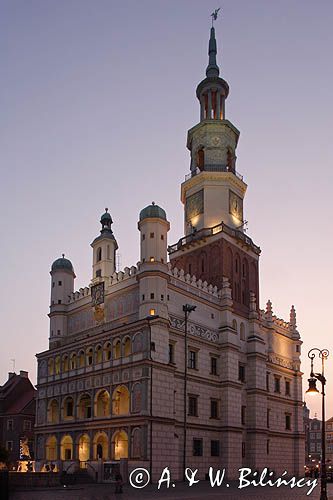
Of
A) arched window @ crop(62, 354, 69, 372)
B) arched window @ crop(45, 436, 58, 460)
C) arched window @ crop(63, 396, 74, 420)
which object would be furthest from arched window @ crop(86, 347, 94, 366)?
arched window @ crop(45, 436, 58, 460)

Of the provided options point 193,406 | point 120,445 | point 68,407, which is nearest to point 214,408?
point 193,406

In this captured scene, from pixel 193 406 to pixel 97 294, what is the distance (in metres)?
15.4

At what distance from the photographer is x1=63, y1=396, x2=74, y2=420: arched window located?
67375 mm

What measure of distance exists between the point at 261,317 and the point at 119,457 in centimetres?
2803

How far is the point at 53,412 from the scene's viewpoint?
230ft

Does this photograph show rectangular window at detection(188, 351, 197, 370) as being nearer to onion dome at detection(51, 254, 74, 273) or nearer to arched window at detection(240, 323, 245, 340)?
arched window at detection(240, 323, 245, 340)

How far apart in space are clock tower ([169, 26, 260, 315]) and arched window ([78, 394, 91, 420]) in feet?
63.4

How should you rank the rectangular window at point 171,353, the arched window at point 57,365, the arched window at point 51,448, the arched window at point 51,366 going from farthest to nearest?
1. the arched window at point 51,366
2. the arched window at point 57,365
3. the arched window at point 51,448
4. the rectangular window at point 171,353

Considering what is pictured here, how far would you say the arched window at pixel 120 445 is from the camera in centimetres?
5894

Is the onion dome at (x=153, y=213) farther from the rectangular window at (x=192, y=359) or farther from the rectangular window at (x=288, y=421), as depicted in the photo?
the rectangular window at (x=288, y=421)

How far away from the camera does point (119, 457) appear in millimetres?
59344

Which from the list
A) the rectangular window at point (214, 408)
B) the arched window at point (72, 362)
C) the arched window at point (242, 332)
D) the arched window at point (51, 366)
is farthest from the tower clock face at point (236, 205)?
the arched window at point (51, 366)

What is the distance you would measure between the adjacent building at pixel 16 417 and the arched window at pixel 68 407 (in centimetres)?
2260

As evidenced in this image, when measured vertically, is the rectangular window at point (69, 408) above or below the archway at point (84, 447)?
above
